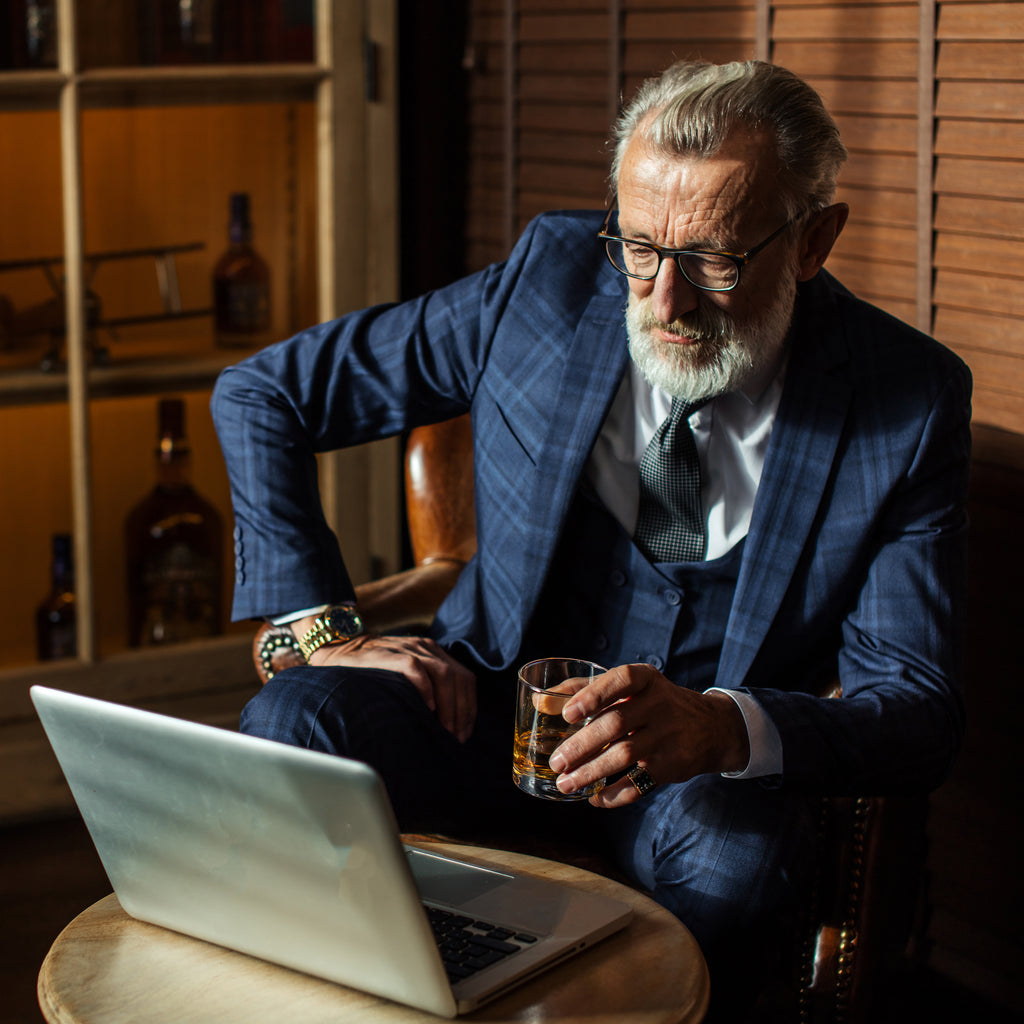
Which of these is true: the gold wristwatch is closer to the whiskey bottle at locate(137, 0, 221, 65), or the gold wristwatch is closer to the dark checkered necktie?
the dark checkered necktie

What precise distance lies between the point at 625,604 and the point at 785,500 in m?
0.21

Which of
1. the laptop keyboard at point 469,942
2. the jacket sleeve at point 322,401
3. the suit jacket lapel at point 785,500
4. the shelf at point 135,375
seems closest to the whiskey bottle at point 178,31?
the shelf at point 135,375

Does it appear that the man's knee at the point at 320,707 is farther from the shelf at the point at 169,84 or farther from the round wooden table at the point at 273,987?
the shelf at the point at 169,84

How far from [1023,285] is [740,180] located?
53 cm

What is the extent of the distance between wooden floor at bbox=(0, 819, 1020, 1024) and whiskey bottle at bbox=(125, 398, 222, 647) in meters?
0.40

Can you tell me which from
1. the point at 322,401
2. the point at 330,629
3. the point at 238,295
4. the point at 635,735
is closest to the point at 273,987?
the point at 635,735

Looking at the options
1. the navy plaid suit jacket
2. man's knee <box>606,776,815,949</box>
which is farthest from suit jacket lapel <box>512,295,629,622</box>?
man's knee <box>606,776,815,949</box>

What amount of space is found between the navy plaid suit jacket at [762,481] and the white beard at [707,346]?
62 mm

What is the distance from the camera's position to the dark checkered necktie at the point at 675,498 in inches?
57.3

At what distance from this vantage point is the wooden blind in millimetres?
1643

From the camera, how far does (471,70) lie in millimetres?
2699

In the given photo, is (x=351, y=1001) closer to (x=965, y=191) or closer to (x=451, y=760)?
(x=451, y=760)

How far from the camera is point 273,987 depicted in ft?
3.10

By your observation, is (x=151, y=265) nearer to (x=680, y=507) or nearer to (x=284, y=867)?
(x=680, y=507)
